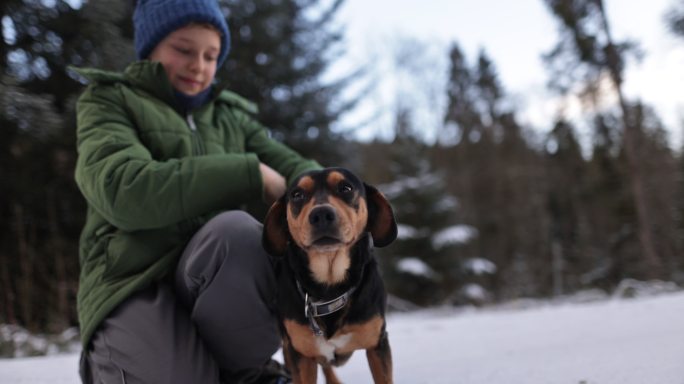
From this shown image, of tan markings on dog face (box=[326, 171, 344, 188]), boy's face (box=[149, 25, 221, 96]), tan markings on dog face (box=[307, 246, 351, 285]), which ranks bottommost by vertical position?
tan markings on dog face (box=[307, 246, 351, 285])

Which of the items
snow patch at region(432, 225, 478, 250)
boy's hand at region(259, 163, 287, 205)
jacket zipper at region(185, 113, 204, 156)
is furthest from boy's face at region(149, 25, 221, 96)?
snow patch at region(432, 225, 478, 250)

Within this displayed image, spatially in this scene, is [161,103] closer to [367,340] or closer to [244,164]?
[244,164]

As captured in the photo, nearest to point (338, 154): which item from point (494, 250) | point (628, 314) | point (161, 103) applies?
point (628, 314)

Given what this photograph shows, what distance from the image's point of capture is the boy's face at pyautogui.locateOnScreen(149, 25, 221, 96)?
2.16 meters

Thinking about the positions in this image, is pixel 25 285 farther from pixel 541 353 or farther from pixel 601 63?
pixel 601 63

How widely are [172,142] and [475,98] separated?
2611 centimetres

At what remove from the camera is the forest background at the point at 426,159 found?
498 cm

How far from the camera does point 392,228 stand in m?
1.86

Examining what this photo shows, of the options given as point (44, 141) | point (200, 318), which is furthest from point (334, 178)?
point (44, 141)

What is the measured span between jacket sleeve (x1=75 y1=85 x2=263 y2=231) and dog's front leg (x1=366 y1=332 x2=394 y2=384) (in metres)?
0.81

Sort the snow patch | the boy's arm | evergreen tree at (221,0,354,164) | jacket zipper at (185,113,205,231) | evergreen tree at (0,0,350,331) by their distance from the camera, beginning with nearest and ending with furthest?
jacket zipper at (185,113,205,231) → the boy's arm → evergreen tree at (0,0,350,331) → evergreen tree at (221,0,354,164) → the snow patch

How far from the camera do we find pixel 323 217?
166 centimetres

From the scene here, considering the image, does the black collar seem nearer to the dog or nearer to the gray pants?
the dog

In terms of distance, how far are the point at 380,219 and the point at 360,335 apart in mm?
477
